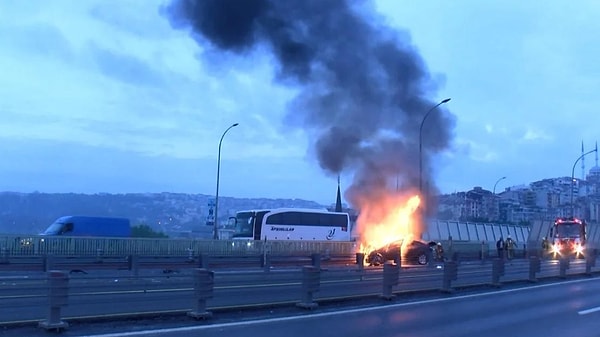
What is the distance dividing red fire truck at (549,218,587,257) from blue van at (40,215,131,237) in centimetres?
2440

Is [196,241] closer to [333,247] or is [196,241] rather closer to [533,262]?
[333,247]

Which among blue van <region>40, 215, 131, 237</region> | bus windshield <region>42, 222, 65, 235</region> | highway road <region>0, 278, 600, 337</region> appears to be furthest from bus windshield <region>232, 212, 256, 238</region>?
highway road <region>0, 278, 600, 337</region>

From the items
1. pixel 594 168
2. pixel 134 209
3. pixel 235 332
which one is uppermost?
pixel 594 168

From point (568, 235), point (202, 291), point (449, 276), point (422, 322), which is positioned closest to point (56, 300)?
point (202, 291)

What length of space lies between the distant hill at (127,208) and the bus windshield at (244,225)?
4808 millimetres

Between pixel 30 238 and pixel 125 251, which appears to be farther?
pixel 125 251

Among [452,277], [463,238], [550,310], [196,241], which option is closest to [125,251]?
[196,241]

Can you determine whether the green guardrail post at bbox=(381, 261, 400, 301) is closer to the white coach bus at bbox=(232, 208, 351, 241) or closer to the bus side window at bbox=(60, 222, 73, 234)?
the white coach bus at bbox=(232, 208, 351, 241)

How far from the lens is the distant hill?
49206mm

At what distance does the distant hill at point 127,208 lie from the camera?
49.2 meters

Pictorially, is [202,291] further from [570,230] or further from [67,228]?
[570,230]

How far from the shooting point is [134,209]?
5866cm

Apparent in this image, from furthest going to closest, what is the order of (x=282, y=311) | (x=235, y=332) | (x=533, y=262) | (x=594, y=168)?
1. (x=594, y=168)
2. (x=533, y=262)
3. (x=282, y=311)
4. (x=235, y=332)

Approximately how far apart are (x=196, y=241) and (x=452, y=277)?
647 inches
